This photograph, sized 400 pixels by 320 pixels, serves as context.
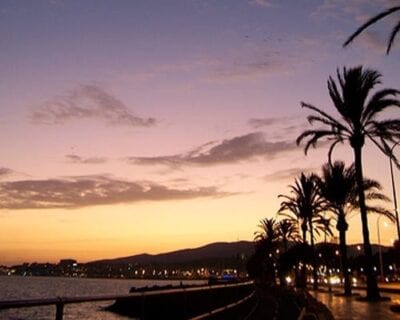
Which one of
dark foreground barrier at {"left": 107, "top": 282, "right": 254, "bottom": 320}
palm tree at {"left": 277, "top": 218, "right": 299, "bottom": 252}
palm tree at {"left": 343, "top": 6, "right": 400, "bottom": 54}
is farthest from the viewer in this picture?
palm tree at {"left": 277, "top": 218, "right": 299, "bottom": 252}

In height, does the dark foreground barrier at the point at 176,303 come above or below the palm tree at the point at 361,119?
below

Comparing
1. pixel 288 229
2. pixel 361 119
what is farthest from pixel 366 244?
pixel 288 229

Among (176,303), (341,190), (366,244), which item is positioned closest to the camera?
(176,303)

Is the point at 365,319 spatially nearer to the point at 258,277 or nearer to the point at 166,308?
A: the point at 166,308

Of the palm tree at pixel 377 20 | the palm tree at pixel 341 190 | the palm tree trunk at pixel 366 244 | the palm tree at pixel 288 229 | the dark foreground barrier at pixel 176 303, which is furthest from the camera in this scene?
the palm tree at pixel 288 229

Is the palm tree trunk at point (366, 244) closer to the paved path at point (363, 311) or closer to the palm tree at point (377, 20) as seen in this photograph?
the paved path at point (363, 311)

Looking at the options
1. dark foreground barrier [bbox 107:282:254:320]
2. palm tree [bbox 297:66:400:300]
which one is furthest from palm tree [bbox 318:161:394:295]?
dark foreground barrier [bbox 107:282:254:320]

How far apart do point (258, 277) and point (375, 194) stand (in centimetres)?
11278

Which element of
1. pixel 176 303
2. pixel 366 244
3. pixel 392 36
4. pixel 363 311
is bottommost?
pixel 363 311

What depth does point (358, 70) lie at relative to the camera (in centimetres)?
3300

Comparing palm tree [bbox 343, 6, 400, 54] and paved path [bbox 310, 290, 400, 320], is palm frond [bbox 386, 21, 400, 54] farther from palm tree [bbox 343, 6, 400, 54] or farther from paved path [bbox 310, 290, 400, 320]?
paved path [bbox 310, 290, 400, 320]

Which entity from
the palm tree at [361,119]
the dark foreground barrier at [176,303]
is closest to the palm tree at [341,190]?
the palm tree at [361,119]

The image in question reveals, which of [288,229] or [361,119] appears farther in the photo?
[288,229]

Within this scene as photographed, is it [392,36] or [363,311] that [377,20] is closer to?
[392,36]
